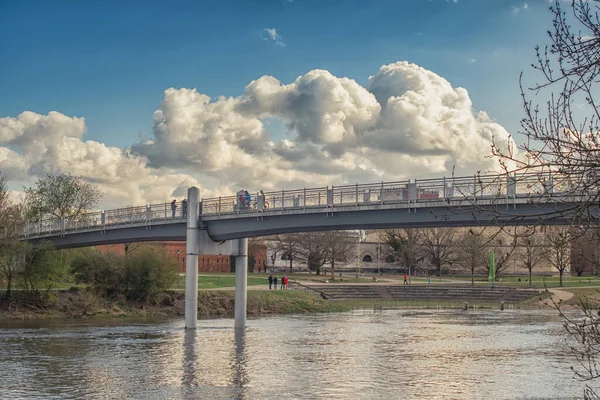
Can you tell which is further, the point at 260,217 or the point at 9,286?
the point at 9,286

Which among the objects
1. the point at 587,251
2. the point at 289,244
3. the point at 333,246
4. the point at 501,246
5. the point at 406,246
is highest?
the point at 289,244

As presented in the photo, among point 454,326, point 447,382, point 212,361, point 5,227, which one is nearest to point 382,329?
point 454,326

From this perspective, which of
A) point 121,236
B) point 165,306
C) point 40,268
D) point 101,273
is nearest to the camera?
point 121,236

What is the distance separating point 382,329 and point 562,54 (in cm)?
4180

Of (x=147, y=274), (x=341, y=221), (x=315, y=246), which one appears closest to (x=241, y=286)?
(x=341, y=221)

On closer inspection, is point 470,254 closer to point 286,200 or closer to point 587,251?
point 286,200

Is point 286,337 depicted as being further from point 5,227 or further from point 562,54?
point 562,54

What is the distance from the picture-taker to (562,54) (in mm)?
10211

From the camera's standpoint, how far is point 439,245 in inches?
4956

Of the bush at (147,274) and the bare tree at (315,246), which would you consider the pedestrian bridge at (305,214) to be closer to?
the bush at (147,274)

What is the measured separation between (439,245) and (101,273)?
230ft

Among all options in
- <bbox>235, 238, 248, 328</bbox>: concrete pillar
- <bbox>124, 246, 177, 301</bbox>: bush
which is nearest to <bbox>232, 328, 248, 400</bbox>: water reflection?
<bbox>235, 238, 248, 328</bbox>: concrete pillar

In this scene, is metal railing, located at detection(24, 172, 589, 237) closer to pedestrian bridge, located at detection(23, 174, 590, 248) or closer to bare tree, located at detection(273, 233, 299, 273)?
pedestrian bridge, located at detection(23, 174, 590, 248)

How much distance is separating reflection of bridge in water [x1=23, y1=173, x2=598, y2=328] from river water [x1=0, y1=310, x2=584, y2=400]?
6.04m
